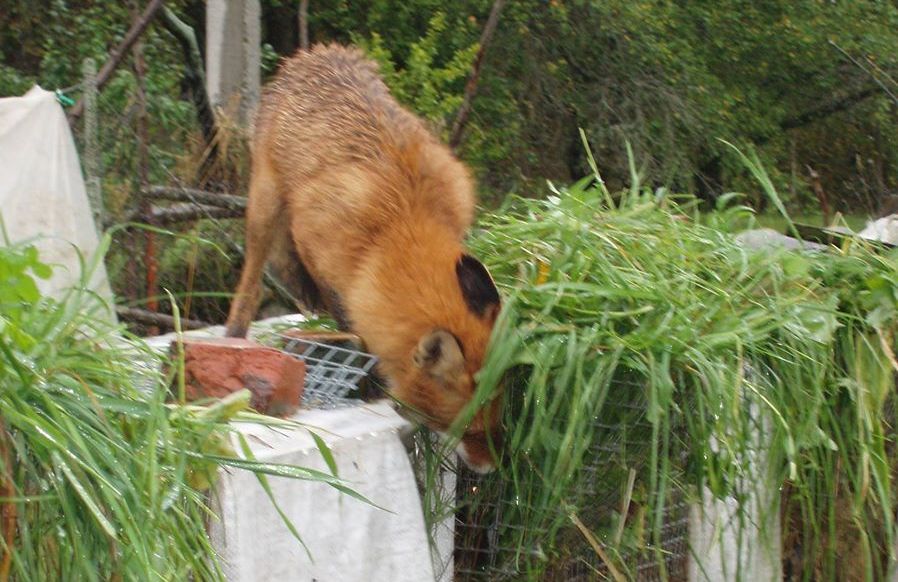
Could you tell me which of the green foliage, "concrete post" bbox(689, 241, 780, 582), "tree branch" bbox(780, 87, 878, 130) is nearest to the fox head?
"concrete post" bbox(689, 241, 780, 582)

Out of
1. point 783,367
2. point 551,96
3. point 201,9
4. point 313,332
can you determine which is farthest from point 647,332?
point 201,9

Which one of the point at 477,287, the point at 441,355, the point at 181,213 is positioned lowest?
the point at 441,355

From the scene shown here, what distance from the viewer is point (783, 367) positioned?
13.3 ft

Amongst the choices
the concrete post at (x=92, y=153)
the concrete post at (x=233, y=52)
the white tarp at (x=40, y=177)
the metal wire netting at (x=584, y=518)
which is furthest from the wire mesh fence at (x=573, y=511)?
the concrete post at (x=233, y=52)

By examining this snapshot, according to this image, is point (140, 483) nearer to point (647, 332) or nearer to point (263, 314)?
point (647, 332)

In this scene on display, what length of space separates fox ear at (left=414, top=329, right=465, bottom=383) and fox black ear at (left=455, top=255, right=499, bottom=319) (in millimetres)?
151

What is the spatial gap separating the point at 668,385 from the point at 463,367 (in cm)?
81

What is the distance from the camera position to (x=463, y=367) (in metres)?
4.08

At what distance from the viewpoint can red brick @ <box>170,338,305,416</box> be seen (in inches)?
133

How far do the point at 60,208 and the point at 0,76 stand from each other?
6.16 m

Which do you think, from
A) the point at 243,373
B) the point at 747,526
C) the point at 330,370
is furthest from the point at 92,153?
the point at 747,526

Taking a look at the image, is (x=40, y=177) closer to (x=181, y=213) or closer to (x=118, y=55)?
(x=181, y=213)

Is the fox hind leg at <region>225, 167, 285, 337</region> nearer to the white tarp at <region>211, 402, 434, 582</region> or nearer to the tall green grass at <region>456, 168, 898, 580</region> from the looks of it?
the tall green grass at <region>456, 168, 898, 580</region>

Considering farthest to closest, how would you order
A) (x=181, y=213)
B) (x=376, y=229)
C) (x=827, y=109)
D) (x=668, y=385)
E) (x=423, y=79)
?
(x=827, y=109) < (x=423, y=79) < (x=181, y=213) < (x=376, y=229) < (x=668, y=385)
